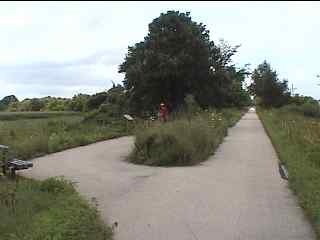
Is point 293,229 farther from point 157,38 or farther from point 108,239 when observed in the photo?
point 157,38

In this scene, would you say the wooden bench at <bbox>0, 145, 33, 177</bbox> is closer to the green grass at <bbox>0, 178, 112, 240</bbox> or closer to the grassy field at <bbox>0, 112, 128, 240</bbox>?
the grassy field at <bbox>0, 112, 128, 240</bbox>

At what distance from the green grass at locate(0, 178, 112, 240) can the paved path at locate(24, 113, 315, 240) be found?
1.55ft

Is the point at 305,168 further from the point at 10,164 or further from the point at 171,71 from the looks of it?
the point at 171,71

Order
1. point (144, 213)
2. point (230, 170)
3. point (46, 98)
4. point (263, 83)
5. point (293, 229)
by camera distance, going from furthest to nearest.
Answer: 1. point (46, 98)
2. point (263, 83)
3. point (230, 170)
4. point (144, 213)
5. point (293, 229)

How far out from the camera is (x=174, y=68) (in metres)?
37.1

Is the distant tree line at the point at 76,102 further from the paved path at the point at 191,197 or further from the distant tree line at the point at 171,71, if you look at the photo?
the paved path at the point at 191,197

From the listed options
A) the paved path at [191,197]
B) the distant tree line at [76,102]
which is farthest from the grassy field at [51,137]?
the distant tree line at [76,102]

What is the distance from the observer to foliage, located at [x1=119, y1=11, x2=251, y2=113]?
124 ft

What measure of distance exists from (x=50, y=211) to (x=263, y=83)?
201ft

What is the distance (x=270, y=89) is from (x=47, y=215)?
6222 cm

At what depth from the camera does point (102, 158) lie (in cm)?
1784

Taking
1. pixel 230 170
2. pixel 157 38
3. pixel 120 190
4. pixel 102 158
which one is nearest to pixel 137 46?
pixel 157 38

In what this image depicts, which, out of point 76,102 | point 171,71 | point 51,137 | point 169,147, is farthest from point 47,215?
point 76,102

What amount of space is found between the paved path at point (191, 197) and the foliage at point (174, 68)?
781 inches
